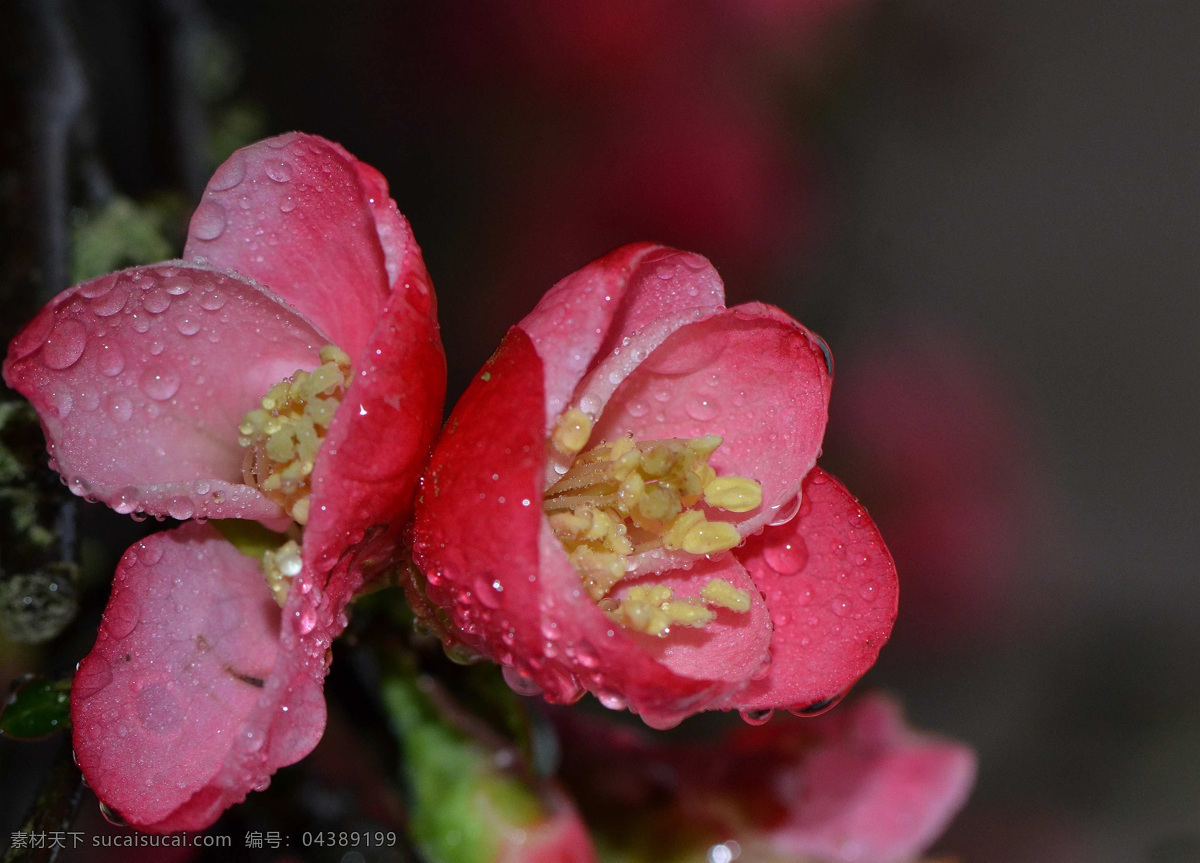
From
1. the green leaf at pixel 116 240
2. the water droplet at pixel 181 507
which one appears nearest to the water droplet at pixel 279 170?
the water droplet at pixel 181 507

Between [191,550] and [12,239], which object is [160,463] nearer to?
[191,550]

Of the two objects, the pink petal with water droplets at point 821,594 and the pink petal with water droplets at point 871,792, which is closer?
the pink petal with water droplets at point 821,594

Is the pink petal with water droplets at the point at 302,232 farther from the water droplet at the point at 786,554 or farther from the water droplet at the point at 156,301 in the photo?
the water droplet at the point at 786,554

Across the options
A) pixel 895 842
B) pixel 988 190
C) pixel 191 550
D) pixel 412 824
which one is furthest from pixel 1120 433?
pixel 191 550

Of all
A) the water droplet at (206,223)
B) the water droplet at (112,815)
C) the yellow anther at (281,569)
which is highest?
the water droplet at (206,223)

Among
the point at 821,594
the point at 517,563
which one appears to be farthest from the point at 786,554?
the point at 517,563

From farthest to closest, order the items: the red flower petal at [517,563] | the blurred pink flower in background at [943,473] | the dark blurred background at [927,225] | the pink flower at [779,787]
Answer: the blurred pink flower in background at [943,473], the dark blurred background at [927,225], the pink flower at [779,787], the red flower petal at [517,563]

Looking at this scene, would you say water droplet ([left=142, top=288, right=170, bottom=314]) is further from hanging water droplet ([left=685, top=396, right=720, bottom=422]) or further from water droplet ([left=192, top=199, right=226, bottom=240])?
hanging water droplet ([left=685, top=396, right=720, bottom=422])
